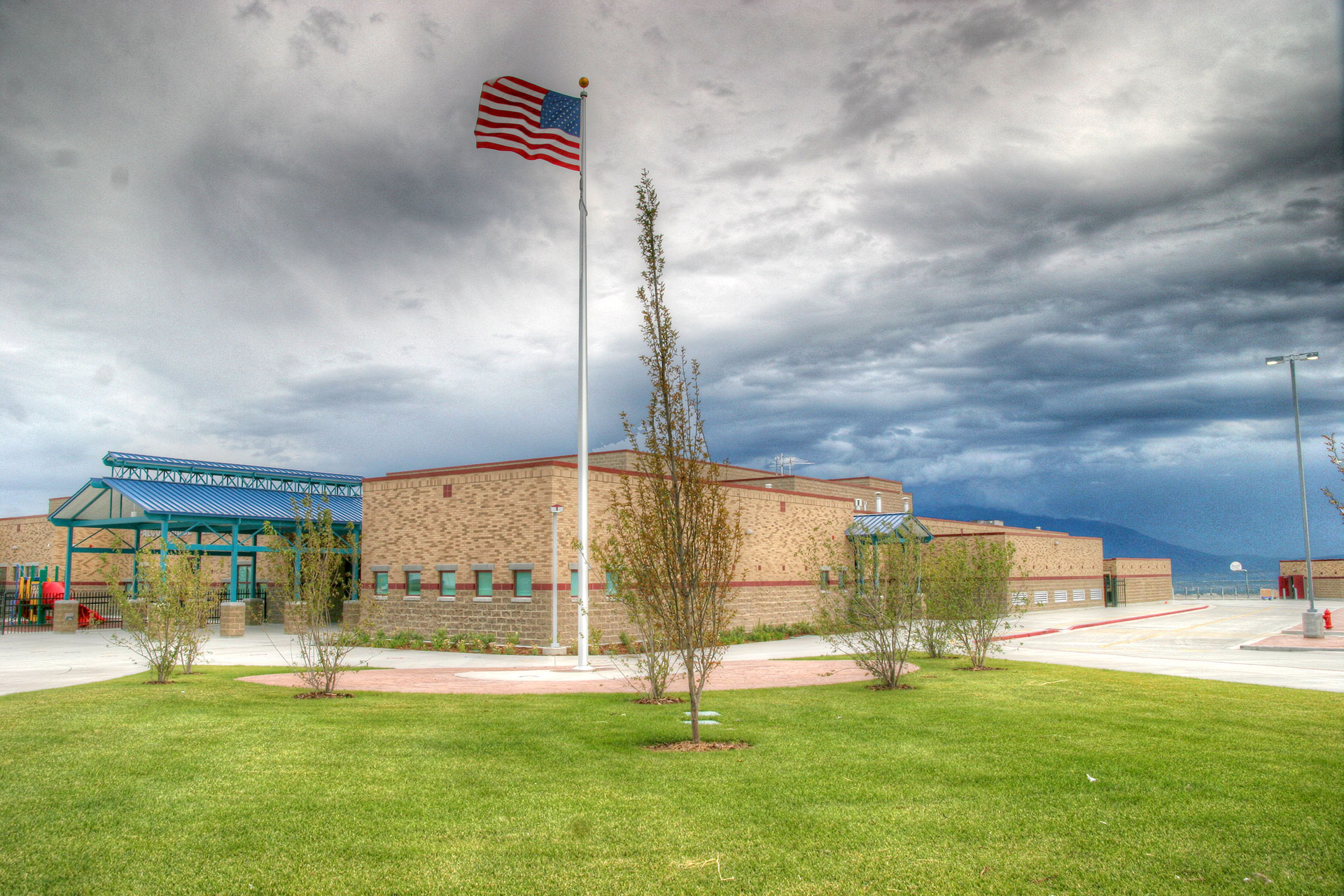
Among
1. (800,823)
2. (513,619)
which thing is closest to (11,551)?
(513,619)

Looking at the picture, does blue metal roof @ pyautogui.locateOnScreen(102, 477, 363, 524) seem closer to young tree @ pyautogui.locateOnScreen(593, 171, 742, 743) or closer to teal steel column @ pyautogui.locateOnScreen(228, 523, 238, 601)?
teal steel column @ pyautogui.locateOnScreen(228, 523, 238, 601)

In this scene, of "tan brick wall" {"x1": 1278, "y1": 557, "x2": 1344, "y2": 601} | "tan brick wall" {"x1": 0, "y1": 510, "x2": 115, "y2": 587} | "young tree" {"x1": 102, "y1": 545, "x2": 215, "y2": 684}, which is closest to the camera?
"young tree" {"x1": 102, "y1": 545, "x2": 215, "y2": 684}

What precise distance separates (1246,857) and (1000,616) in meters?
13.3

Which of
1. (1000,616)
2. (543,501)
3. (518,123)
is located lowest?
(1000,616)

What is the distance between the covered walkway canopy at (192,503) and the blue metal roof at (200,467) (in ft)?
0.10

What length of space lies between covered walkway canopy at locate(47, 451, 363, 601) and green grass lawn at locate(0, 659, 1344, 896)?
21.1 metres

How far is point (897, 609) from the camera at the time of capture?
49.2 ft

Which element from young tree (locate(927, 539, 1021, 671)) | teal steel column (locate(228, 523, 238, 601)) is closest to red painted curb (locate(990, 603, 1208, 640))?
young tree (locate(927, 539, 1021, 671))

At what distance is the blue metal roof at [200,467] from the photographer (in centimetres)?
3434

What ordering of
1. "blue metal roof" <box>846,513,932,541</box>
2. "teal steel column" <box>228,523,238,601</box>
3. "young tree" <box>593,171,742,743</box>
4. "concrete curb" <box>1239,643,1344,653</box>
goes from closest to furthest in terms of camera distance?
1. "young tree" <box>593,171,742,743</box>
2. "concrete curb" <box>1239,643,1344,653</box>
3. "teal steel column" <box>228,523,238,601</box>
4. "blue metal roof" <box>846,513,932,541</box>

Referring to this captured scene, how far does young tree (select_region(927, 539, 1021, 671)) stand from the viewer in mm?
17891

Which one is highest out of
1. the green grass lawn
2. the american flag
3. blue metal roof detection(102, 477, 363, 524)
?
the american flag

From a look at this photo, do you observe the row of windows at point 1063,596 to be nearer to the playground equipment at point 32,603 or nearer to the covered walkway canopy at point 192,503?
the covered walkway canopy at point 192,503

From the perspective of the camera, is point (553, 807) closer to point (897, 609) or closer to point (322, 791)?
point (322, 791)
